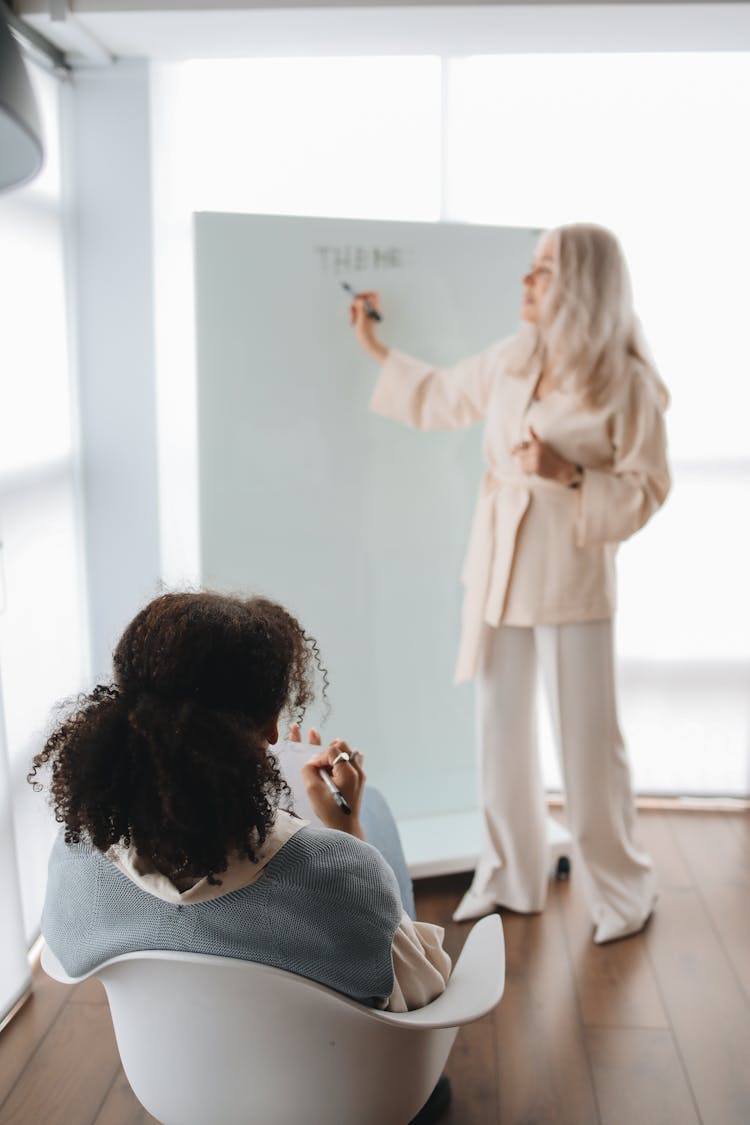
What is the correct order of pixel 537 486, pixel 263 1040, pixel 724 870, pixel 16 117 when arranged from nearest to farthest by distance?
pixel 16 117 → pixel 263 1040 → pixel 537 486 → pixel 724 870

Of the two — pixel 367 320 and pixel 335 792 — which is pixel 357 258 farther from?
pixel 335 792

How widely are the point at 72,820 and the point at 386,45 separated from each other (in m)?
2.09

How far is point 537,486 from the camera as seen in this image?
2.50 metres

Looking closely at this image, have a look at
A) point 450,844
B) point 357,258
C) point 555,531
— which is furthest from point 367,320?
point 450,844

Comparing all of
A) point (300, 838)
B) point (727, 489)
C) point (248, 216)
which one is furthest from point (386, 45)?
point (300, 838)

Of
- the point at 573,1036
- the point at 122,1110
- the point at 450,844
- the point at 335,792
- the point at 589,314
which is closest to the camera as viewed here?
the point at 335,792

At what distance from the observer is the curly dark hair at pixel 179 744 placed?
1.21 metres

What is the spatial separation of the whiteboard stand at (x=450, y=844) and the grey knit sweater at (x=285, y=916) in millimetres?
1437

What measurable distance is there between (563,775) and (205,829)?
1.56 m

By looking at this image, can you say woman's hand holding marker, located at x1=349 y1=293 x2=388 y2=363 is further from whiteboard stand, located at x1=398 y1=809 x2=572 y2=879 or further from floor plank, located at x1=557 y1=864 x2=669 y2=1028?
floor plank, located at x1=557 y1=864 x2=669 y2=1028

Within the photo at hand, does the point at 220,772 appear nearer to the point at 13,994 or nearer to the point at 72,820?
the point at 72,820

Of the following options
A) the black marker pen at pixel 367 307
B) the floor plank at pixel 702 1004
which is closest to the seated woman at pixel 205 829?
the floor plank at pixel 702 1004

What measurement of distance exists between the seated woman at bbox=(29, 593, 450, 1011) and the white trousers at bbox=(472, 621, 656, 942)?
4.06 feet

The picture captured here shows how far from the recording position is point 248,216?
8.48 ft
